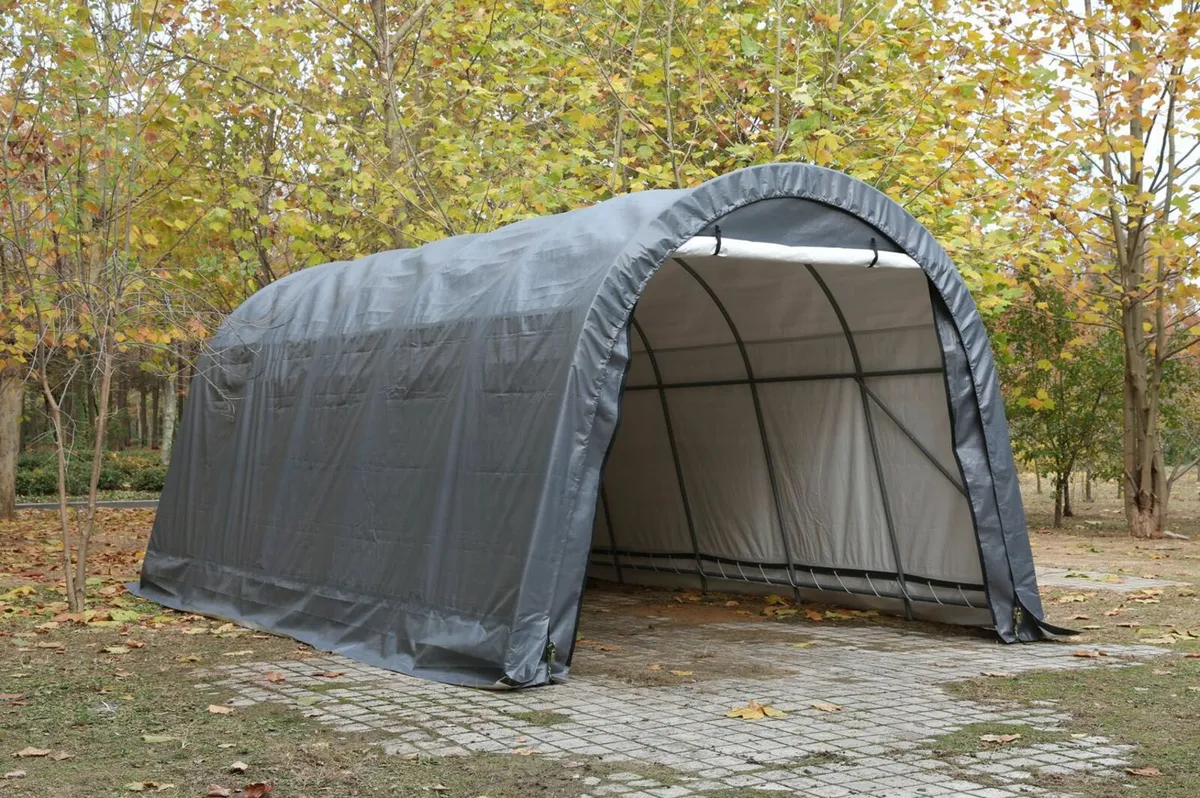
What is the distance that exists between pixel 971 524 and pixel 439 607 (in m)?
3.97

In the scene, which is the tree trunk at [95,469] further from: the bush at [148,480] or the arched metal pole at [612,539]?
the bush at [148,480]

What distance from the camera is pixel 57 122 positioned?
11336 millimetres

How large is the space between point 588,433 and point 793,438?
4066 mm

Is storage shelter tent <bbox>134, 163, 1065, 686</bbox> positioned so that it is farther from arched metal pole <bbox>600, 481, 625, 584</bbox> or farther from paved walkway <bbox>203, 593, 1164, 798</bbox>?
paved walkway <bbox>203, 593, 1164, 798</bbox>

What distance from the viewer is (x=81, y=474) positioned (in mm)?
28438

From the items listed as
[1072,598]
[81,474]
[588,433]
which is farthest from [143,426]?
[588,433]

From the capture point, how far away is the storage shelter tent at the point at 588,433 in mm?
7520

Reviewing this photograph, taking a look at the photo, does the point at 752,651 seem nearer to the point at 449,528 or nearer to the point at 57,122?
the point at 449,528

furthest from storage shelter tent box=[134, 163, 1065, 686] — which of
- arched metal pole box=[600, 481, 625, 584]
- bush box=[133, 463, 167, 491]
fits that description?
bush box=[133, 463, 167, 491]

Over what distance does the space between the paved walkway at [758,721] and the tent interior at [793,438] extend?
1231 mm

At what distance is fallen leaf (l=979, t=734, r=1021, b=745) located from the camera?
584 centimetres

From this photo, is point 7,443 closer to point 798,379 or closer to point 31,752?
point 798,379

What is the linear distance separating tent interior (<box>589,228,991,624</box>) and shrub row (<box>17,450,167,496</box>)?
15.8 metres

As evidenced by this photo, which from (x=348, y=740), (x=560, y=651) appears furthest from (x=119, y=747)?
(x=560, y=651)
